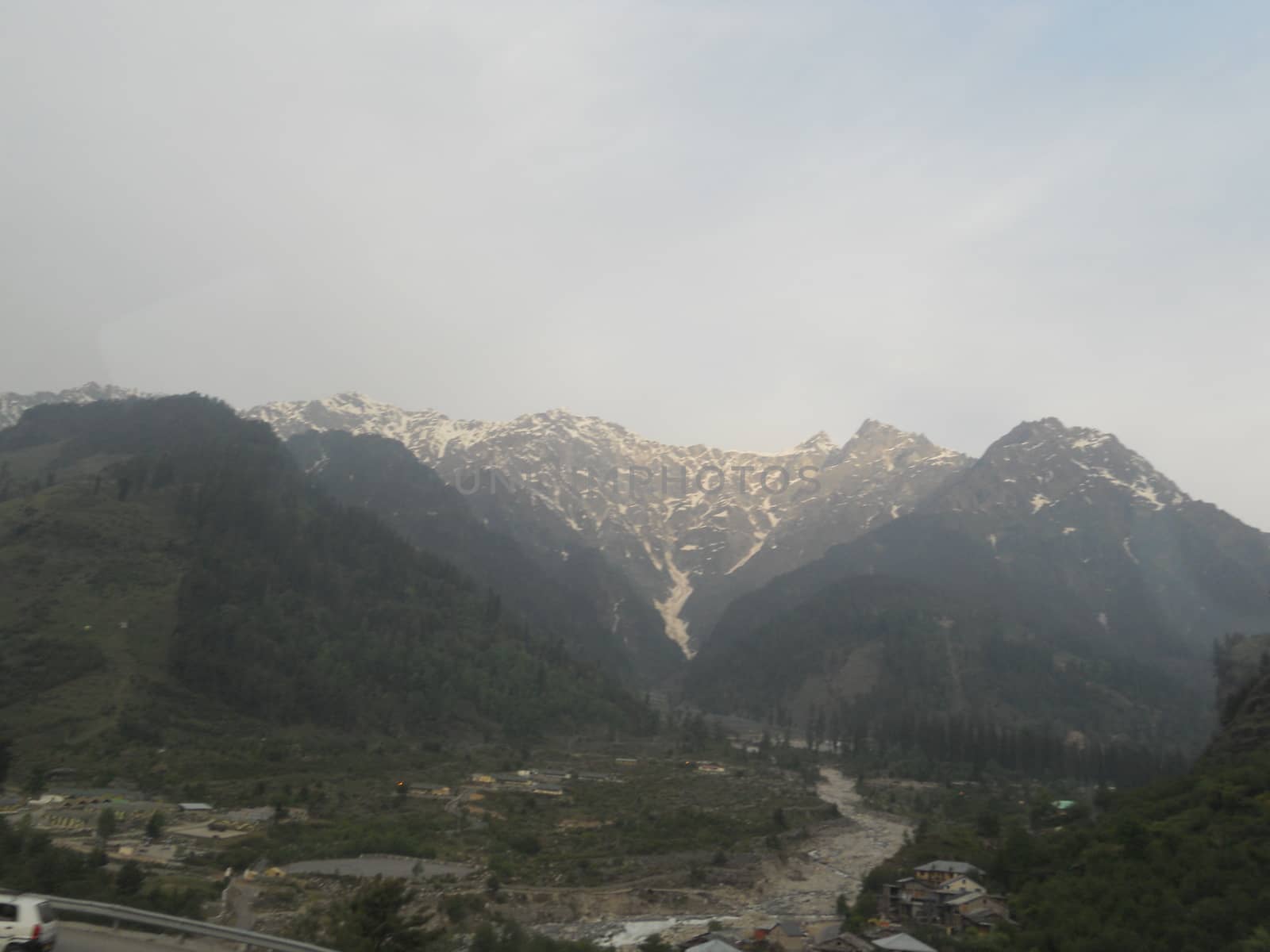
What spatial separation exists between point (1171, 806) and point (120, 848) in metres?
64.7

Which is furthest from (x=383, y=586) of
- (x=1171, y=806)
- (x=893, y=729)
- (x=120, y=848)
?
(x=1171, y=806)

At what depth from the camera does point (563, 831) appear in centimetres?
8194

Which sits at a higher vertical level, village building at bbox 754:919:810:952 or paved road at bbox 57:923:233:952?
paved road at bbox 57:923:233:952

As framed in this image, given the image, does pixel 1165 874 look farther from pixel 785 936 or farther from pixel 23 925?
pixel 23 925

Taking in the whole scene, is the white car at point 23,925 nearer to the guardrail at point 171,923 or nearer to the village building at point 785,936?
the guardrail at point 171,923

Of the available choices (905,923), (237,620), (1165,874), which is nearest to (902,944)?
(905,923)

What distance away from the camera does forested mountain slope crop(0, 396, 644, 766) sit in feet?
355

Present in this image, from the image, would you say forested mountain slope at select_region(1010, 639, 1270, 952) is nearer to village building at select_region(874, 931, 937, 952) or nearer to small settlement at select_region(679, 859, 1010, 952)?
small settlement at select_region(679, 859, 1010, 952)

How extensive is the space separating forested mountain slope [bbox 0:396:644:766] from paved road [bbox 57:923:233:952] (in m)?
81.4

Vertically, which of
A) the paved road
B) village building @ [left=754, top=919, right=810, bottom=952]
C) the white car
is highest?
the white car

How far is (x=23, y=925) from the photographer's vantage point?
20219 millimetres

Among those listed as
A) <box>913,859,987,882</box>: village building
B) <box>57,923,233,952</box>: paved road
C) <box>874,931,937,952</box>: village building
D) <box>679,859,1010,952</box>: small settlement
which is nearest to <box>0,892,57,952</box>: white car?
<box>57,923,233,952</box>: paved road

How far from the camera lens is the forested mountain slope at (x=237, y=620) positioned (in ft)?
355

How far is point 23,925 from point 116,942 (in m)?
4.33
